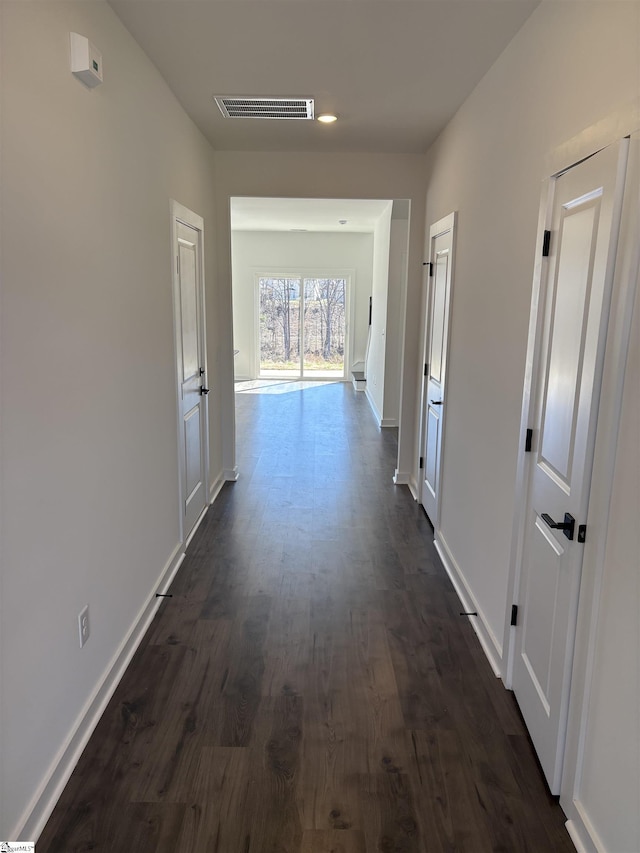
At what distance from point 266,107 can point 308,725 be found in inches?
129

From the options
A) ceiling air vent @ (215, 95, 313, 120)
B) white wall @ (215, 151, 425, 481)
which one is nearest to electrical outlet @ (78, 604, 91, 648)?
ceiling air vent @ (215, 95, 313, 120)

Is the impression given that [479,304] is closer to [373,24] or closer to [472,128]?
[472,128]

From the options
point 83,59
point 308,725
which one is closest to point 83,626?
point 308,725

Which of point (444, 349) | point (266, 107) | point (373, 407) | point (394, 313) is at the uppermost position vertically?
point (266, 107)

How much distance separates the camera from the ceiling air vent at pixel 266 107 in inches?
129

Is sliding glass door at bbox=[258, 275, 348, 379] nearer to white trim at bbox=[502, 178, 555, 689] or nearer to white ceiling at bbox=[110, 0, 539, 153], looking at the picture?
white ceiling at bbox=[110, 0, 539, 153]

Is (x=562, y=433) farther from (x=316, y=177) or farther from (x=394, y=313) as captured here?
(x=394, y=313)

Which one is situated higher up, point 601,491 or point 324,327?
point 324,327

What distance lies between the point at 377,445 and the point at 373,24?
4613mm

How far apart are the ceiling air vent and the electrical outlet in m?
2.80

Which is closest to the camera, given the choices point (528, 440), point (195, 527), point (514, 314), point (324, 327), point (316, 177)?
point (528, 440)

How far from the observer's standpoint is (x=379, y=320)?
841 centimetres

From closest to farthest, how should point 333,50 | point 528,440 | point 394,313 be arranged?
point 528,440
point 333,50
point 394,313

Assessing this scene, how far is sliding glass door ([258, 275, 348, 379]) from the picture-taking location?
36.2 feet
